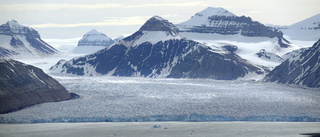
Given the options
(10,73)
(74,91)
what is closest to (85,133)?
(10,73)

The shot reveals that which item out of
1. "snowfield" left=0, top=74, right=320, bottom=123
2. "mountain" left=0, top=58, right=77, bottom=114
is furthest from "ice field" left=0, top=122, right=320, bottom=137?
"mountain" left=0, top=58, right=77, bottom=114

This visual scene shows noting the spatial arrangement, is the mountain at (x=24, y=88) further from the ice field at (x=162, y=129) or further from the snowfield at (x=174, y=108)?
the ice field at (x=162, y=129)

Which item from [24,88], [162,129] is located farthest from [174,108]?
[24,88]

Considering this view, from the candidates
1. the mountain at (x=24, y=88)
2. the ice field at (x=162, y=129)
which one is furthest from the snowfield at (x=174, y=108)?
the ice field at (x=162, y=129)

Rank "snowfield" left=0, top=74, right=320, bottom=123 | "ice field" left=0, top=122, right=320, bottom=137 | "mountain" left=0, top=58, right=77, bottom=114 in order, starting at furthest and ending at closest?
1. "mountain" left=0, top=58, right=77, bottom=114
2. "snowfield" left=0, top=74, right=320, bottom=123
3. "ice field" left=0, top=122, right=320, bottom=137

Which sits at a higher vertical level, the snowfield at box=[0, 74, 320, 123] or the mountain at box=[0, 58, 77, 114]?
the mountain at box=[0, 58, 77, 114]

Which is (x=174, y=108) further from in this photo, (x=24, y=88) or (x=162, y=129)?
(x=24, y=88)

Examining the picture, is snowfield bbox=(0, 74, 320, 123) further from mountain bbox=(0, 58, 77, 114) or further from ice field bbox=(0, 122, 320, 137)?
ice field bbox=(0, 122, 320, 137)

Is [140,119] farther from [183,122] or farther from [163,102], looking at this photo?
[163,102]

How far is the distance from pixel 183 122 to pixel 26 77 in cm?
5275

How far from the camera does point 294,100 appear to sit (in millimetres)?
145125

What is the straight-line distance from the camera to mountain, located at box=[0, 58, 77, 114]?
140 m

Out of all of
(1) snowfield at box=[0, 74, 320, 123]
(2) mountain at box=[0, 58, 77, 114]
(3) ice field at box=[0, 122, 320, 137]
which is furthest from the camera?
(2) mountain at box=[0, 58, 77, 114]

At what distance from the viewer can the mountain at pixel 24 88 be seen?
458ft
